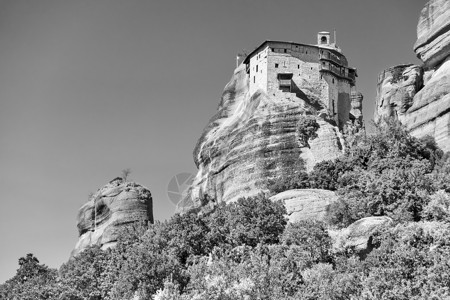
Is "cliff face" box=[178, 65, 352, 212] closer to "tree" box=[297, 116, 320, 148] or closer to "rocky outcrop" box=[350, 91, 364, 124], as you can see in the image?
"tree" box=[297, 116, 320, 148]

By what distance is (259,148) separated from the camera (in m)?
73.9

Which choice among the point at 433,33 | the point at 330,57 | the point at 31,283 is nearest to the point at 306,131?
the point at 330,57

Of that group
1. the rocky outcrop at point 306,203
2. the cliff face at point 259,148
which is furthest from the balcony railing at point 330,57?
the rocky outcrop at point 306,203

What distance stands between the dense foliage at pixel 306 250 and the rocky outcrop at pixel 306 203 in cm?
149

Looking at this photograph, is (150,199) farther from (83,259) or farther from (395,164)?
(395,164)

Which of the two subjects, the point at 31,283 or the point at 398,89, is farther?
the point at 398,89

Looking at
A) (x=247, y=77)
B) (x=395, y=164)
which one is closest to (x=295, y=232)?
(x=395, y=164)

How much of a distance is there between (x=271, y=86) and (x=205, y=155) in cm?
1125

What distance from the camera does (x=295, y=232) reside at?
4981 centimetres

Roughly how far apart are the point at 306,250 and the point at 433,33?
28.7 m

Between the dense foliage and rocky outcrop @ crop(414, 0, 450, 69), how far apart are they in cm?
814

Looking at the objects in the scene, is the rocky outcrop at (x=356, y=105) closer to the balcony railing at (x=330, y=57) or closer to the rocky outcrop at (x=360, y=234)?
the balcony railing at (x=330, y=57)

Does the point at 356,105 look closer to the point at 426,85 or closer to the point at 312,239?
the point at 426,85

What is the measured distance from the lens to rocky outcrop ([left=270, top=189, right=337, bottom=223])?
188 ft
